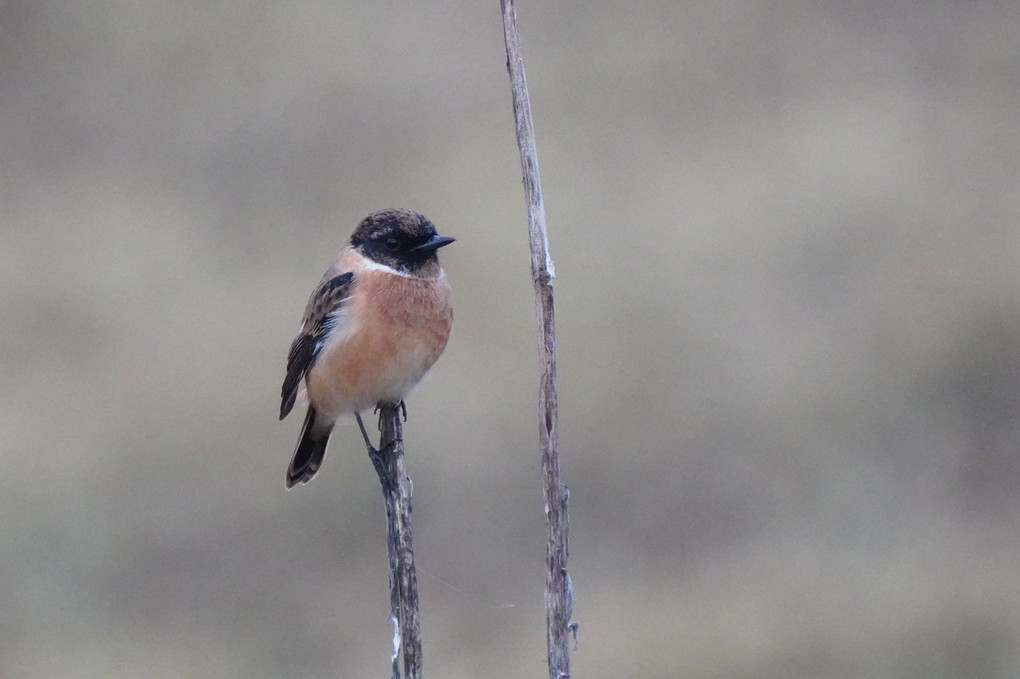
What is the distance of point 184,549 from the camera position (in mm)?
8820

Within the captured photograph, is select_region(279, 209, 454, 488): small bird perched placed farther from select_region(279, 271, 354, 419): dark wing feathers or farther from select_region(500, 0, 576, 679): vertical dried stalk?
select_region(500, 0, 576, 679): vertical dried stalk

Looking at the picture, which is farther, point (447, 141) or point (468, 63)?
point (468, 63)

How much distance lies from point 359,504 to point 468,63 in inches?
326

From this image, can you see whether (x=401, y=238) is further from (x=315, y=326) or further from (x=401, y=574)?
(x=401, y=574)

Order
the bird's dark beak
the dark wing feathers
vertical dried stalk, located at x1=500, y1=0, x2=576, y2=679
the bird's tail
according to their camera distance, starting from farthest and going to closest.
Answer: the bird's tail
the dark wing feathers
the bird's dark beak
vertical dried stalk, located at x1=500, y1=0, x2=576, y2=679

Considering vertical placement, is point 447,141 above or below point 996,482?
above

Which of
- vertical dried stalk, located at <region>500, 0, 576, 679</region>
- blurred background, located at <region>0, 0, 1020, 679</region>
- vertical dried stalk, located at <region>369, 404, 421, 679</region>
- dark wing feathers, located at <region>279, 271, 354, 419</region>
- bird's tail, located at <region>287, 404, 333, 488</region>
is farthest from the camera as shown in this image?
blurred background, located at <region>0, 0, 1020, 679</region>

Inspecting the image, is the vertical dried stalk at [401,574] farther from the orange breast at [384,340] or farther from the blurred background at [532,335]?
the blurred background at [532,335]

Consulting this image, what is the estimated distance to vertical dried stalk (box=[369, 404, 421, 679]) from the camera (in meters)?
3.43

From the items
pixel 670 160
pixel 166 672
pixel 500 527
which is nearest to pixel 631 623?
pixel 500 527

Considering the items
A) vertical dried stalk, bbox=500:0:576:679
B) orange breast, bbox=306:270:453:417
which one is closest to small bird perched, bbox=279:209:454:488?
orange breast, bbox=306:270:453:417

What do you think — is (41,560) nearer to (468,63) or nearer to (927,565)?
(927,565)

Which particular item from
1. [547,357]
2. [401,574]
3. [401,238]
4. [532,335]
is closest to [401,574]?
[401,574]

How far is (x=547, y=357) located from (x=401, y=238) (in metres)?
2.27
